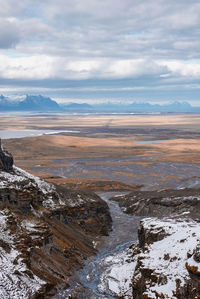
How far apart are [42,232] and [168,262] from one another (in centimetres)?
1768

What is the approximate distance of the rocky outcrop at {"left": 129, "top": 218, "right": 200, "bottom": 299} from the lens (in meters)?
34.9

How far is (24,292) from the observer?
3716cm

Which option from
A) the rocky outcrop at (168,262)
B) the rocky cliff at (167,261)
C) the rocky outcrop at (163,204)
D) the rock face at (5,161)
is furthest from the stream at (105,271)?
the rock face at (5,161)

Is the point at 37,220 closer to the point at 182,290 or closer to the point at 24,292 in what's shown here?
the point at 24,292

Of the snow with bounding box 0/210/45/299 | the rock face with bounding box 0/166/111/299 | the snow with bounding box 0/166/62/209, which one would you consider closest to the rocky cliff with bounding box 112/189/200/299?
the rock face with bounding box 0/166/111/299

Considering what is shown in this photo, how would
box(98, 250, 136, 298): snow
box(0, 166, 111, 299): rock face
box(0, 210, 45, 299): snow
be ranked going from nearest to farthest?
box(0, 210, 45, 299): snow < box(0, 166, 111, 299): rock face < box(98, 250, 136, 298): snow

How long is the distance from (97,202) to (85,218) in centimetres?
580

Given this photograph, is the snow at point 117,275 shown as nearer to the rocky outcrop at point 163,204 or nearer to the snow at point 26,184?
the snow at point 26,184

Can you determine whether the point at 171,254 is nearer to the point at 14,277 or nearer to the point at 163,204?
the point at 14,277

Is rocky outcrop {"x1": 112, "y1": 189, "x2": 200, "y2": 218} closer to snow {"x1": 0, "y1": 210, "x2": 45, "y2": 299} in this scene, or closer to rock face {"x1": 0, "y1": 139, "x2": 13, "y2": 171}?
rock face {"x1": 0, "y1": 139, "x2": 13, "y2": 171}

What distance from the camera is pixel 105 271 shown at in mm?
46594

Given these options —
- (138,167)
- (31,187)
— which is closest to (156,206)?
(31,187)

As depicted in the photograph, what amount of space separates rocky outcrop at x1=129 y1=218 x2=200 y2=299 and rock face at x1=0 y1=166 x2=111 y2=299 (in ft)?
30.9

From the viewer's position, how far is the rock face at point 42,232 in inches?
1555
